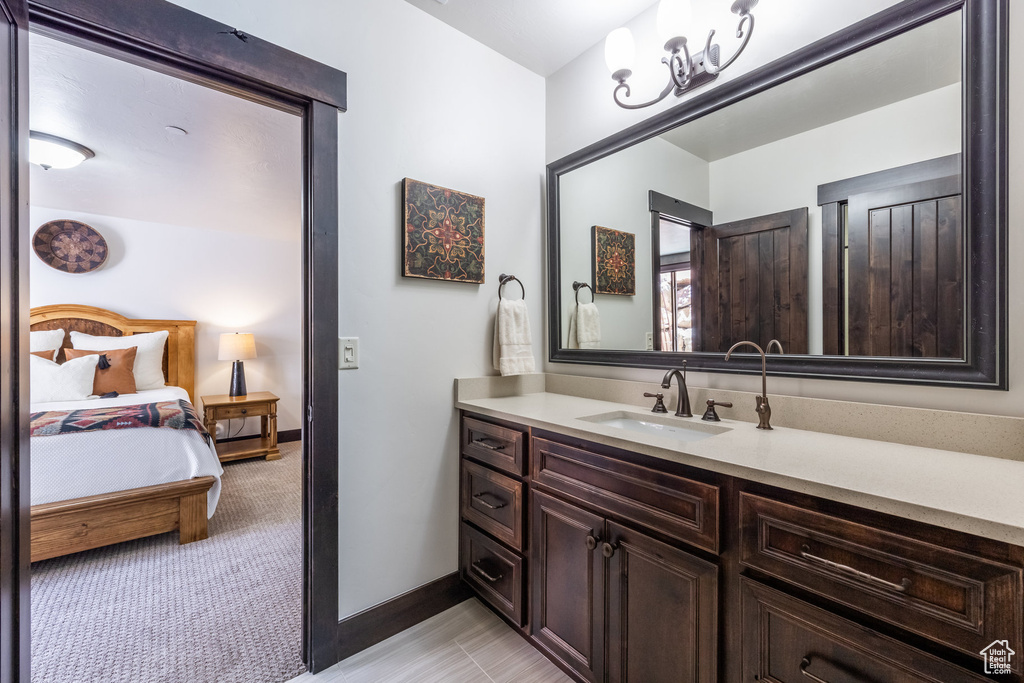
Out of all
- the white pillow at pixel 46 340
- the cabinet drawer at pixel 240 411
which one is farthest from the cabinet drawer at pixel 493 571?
the white pillow at pixel 46 340

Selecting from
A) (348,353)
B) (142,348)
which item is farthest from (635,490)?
(142,348)

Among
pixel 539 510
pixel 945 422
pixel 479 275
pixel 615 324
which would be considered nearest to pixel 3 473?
pixel 539 510

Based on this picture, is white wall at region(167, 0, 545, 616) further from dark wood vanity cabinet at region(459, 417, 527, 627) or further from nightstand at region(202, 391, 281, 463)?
nightstand at region(202, 391, 281, 463)

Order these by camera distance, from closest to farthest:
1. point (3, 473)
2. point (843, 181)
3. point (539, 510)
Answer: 1. point (3, 473)
2. point (843, 181)
3. point (539, 510)

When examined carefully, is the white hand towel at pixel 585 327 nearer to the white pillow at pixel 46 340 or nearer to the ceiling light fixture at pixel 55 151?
the ceiling light fixture at pixel 55 151

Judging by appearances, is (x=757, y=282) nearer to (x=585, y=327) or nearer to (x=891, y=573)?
(x=585, y=327)

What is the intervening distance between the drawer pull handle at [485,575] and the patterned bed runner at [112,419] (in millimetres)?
1963

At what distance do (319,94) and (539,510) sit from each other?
1.67m

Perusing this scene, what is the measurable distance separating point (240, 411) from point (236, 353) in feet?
2.07

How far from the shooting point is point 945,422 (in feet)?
3.62

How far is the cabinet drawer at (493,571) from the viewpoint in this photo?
1600 millimetres

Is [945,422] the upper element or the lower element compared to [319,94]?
A: lower

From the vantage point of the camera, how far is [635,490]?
47.4 inches

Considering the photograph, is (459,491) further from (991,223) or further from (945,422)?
(991,223)
